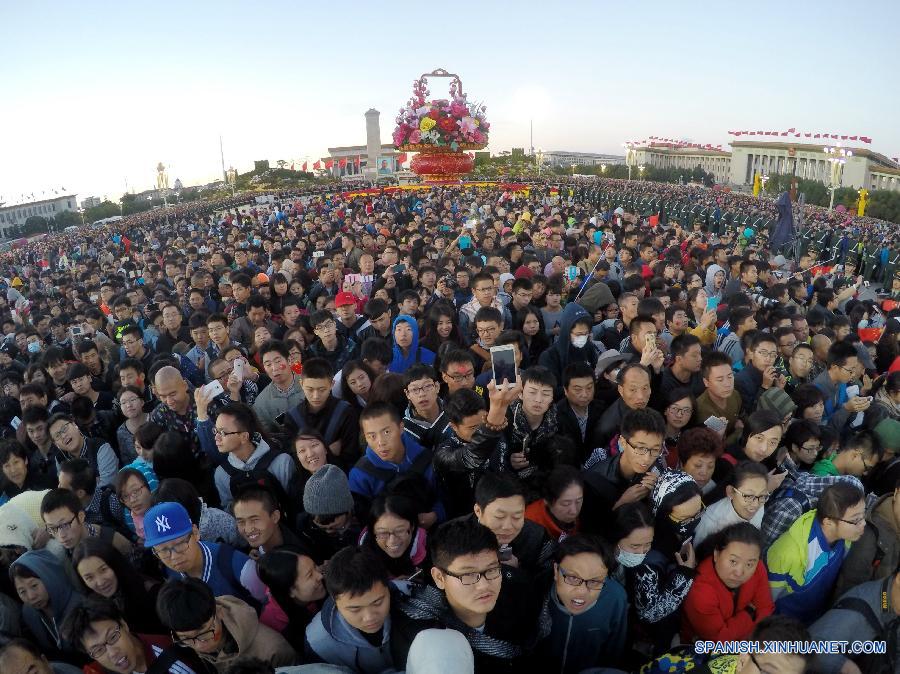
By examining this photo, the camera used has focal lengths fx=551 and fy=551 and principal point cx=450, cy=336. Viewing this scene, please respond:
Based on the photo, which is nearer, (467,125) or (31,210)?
(467,125)

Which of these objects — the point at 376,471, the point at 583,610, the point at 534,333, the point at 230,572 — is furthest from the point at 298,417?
the point at 534,333

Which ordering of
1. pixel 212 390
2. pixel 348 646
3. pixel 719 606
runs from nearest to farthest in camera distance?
pixel 348 646
pixel 719 606
pixel 212 390

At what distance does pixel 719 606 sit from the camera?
2.38 meters

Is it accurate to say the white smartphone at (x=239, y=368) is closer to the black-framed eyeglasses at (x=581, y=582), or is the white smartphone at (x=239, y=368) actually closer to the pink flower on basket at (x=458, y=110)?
the black-framed eyeglasses at (x=581, y=582)

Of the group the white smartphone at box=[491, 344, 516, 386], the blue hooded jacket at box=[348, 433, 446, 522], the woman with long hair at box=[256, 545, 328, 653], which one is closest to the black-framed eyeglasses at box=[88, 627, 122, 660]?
the woman with long hair at box=[256, 545, 328, 653]

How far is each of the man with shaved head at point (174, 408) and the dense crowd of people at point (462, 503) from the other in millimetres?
15

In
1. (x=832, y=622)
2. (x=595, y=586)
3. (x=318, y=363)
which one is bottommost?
(x=832, y=622)

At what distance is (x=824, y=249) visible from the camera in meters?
14.2

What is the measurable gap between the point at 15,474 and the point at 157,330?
2917mm

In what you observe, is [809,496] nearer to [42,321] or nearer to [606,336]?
[606,336]

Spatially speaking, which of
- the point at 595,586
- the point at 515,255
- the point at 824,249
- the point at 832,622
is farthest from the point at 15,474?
the point at 824,249

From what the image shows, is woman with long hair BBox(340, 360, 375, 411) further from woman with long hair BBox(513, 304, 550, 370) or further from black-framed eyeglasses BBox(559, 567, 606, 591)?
black-framed eyeglasses BBox(559, 567, 606, 591)

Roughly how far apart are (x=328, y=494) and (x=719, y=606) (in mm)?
1851

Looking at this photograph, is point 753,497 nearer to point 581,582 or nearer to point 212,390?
point 581,582
